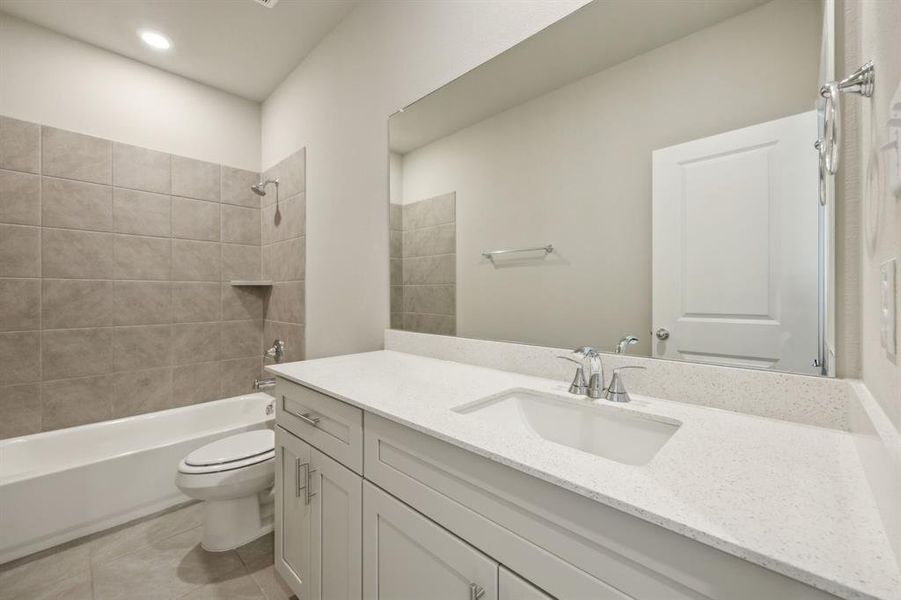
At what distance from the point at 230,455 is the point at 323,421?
0.92m

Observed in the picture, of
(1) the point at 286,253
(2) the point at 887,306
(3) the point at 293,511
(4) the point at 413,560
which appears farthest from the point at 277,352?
(2) the point at 887,306

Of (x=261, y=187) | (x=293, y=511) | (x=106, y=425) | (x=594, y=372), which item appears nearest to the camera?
(x=594, y=372)

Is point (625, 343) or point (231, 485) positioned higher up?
point (625, 343)

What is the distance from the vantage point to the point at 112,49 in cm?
227

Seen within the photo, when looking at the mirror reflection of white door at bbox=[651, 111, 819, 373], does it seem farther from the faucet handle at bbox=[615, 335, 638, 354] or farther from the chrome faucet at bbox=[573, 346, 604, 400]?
the chrome faucet at bbox=[573, 346, 604, 400]

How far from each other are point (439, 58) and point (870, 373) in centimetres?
165

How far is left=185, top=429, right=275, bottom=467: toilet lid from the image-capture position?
1679mm

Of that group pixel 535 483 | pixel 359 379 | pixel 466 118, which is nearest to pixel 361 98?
pixel 466 118

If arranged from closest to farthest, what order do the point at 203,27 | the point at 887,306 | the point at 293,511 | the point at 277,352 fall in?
1. the point at 887,306
2. the point at 293,511
3. the point at 203,27
4. the point at 277,352

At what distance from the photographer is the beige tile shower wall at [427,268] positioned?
160 cm

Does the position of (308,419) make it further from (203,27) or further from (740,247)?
(203,27)

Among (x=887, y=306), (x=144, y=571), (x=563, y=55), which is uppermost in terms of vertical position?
(x=563, y=55)

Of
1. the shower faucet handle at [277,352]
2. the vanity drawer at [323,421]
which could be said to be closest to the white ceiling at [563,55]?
the vanity drawer at [323,421]

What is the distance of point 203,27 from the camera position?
2.11 m
